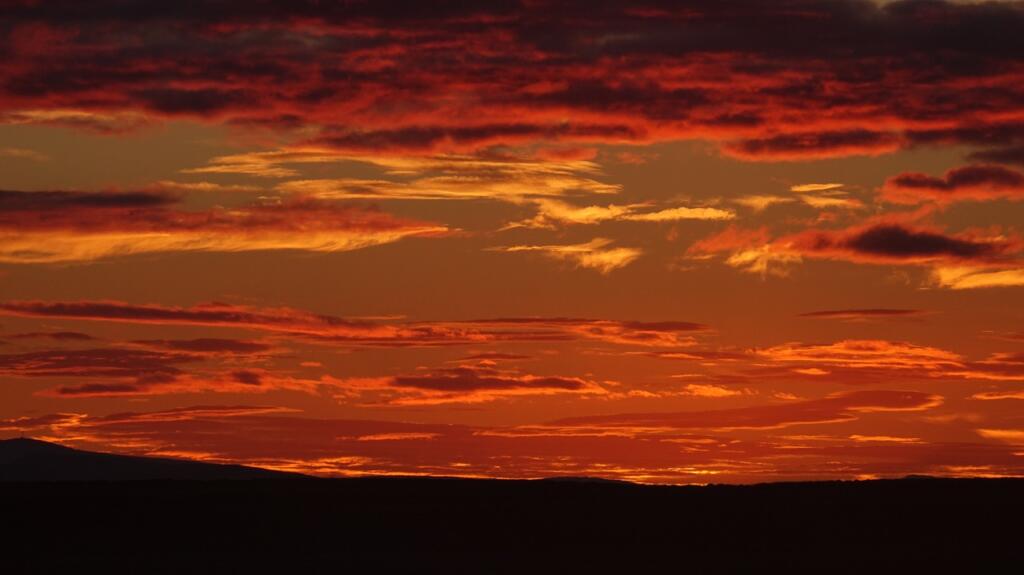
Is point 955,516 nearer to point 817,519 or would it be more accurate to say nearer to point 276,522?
point 817,519

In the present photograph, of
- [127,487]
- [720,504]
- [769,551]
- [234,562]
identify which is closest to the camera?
[234,562]

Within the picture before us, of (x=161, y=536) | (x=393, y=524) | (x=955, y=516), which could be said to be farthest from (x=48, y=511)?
(x=955, y=516)

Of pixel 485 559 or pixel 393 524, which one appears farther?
Answer: pixel 393 524

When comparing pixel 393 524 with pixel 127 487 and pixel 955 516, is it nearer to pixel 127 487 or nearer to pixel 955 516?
pixel 127 487

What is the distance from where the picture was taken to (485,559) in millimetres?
42094

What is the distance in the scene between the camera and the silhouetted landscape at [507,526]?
4150 centimetres

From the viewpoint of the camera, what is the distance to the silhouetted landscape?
136 feet

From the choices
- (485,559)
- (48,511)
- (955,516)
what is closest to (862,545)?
(955,516)

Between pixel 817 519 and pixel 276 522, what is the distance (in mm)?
16518

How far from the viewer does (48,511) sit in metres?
50.2

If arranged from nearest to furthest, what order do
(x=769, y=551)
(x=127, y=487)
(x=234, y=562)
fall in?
(x=234, y=562) < (x=769, y=551) < (x=127, y=487)

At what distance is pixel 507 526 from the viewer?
48438 mm

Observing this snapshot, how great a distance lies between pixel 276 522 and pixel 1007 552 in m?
21.1

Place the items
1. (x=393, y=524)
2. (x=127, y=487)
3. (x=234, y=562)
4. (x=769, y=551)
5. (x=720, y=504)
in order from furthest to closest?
(x=127, y=487) < (x=720, y=504) < (x=393, y=524) < (x=769, y=551) < (x=234, y=562)
